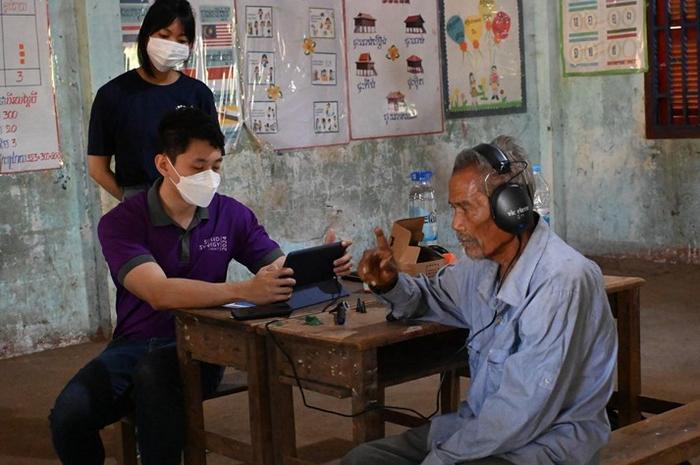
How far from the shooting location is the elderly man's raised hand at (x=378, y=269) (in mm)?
3092

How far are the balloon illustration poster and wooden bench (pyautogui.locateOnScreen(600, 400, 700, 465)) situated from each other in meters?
5.27

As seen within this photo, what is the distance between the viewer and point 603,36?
8.66 m

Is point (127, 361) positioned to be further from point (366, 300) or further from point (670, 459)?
point (670, 459)

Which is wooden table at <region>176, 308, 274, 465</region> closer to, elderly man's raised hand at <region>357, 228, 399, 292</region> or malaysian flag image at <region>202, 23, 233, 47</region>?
elderly man's raised hand at <region>357, 228, 399, 292</region>

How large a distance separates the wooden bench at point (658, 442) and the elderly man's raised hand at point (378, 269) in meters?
0.77

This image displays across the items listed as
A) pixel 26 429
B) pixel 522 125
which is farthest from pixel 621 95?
pixel 26 429

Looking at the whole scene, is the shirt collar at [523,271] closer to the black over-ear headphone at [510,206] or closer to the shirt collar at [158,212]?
the black over-ear headphone at [510,206]

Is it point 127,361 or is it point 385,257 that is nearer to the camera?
point 385,257

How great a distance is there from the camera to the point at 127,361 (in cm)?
362

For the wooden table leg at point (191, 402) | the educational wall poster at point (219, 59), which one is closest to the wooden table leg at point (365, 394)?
the wooden table leg at point (191, 402)

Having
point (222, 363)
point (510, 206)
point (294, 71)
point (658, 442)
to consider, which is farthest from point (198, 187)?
point (294, 71)

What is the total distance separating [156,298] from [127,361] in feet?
0.95

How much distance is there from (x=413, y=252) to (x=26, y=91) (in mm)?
3540

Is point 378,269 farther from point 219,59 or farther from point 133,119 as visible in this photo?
point 219,59
